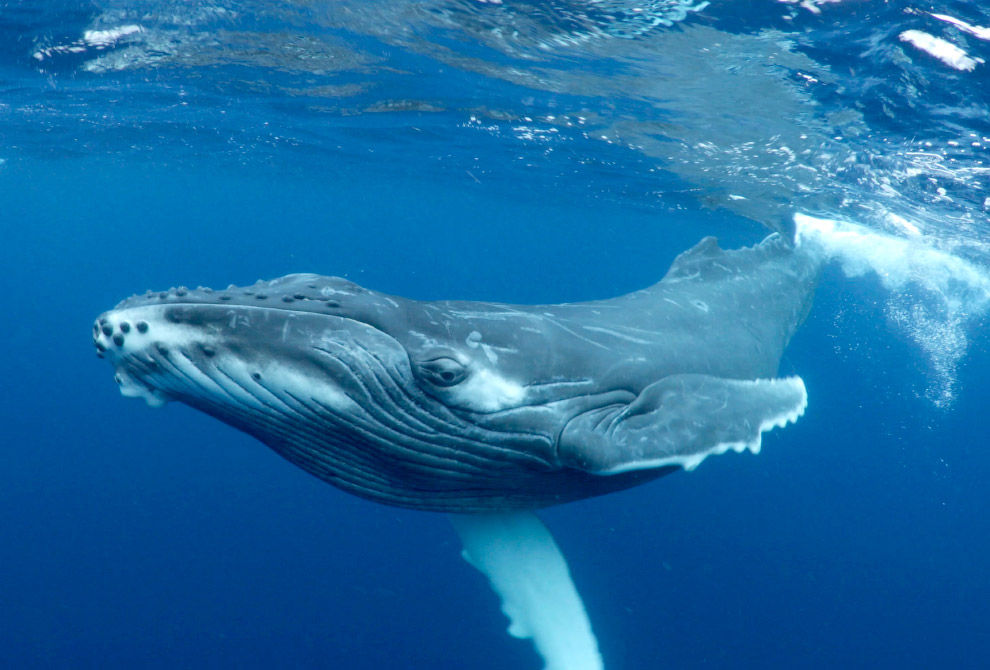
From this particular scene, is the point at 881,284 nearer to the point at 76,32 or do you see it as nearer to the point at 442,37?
the point at 442,37

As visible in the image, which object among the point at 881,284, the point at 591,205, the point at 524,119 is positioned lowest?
→ the point at 881,284

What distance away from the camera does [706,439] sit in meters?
4.95

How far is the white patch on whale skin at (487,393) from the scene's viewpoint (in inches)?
183

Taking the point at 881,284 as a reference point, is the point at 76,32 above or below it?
above

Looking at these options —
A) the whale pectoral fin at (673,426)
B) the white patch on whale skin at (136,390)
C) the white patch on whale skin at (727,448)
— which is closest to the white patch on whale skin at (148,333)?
the white patch on whale skin at (136,390)

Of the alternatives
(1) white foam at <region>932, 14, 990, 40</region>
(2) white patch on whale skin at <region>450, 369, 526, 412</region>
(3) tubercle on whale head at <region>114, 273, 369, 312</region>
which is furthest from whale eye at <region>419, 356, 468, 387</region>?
(1) white foam at <region>932, 14, 990, 40</region>

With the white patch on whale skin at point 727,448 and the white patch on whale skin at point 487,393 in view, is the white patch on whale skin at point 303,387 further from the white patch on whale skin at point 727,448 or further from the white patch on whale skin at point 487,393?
the white patch on whale skin at point 727,448

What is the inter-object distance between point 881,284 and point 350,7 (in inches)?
1272

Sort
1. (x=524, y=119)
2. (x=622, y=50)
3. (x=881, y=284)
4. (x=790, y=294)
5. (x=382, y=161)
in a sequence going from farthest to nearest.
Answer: (x=881, y=284), (x=382, y=161), (x=524, y=119), (x=622, y=50), (x=790, y=294)

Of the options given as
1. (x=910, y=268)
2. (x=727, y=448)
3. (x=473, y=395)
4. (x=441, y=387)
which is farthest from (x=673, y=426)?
(x=910, y=268)

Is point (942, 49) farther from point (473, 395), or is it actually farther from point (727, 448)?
point (473, 395)

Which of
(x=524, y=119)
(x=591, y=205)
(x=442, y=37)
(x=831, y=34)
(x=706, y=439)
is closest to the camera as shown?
(x=706, y=439)

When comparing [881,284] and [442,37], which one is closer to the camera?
[442,37]

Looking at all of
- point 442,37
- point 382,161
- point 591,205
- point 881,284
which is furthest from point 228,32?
point 881,284
